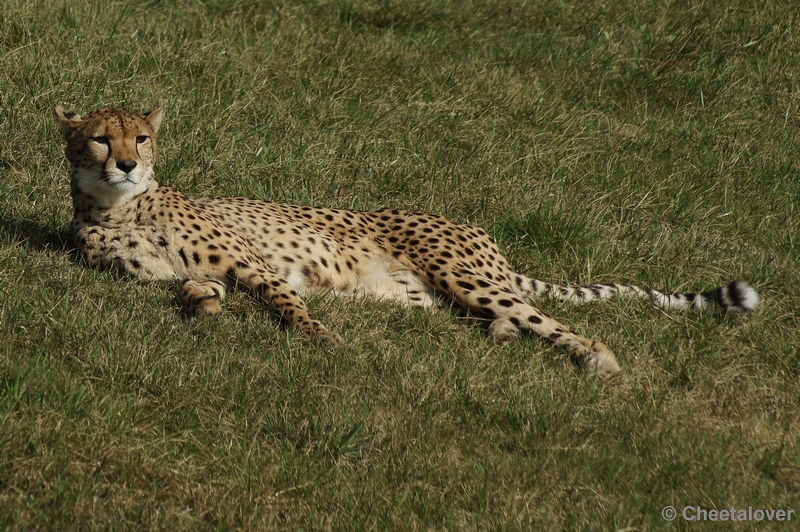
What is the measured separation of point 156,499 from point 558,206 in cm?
330

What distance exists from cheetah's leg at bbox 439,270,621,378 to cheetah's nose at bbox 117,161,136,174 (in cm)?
154

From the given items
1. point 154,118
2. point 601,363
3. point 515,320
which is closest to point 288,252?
point 154,118

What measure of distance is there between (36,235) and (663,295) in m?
2.99

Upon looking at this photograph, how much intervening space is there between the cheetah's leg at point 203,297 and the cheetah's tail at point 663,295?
1503 mm

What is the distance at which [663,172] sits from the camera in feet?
21.2

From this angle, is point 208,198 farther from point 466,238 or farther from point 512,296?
point 512,296

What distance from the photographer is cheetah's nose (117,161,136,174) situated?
15.1ft

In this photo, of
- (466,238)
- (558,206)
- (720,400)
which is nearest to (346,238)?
(466,238)

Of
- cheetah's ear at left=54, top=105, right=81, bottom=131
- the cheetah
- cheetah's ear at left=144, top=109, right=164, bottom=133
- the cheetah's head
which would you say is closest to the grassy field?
the cheetah

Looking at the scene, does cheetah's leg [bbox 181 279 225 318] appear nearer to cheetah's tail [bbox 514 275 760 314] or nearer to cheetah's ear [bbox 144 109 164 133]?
cheetah's ear [bbox 144 109 164 133]

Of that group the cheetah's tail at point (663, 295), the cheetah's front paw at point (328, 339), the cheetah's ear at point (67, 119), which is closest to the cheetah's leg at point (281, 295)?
the cheetah's front paw at point (328, 339)

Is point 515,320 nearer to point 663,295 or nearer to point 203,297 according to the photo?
point 663,295

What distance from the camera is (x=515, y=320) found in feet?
15.5

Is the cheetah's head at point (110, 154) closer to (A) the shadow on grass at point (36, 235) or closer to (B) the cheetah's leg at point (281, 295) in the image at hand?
(A) the shadow on grass at point (36, 235)
